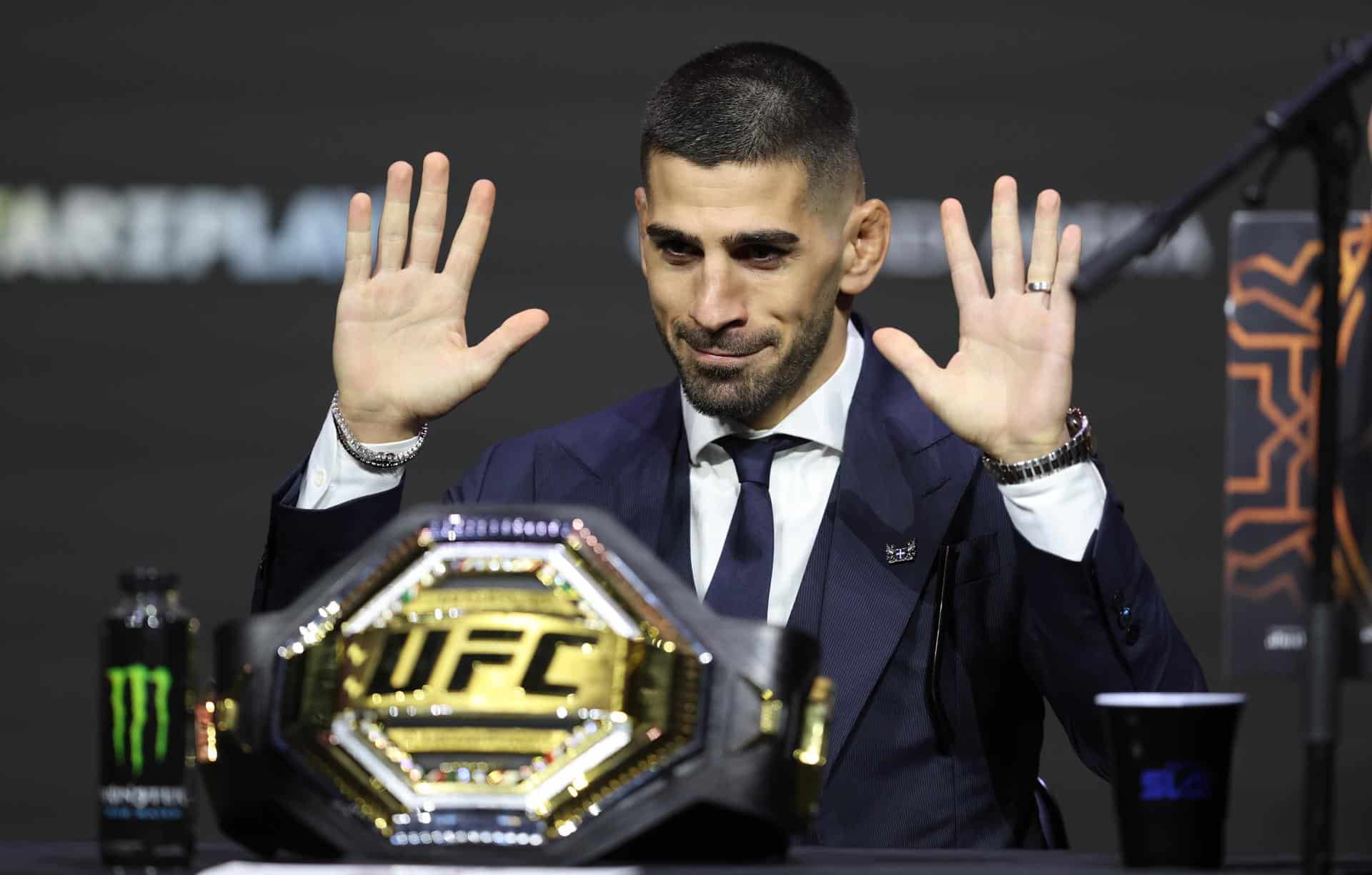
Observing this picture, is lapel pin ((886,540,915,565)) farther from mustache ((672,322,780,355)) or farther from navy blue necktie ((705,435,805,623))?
mustache ((672,322,780,355))

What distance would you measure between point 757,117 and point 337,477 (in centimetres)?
68

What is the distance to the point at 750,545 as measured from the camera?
7.04ft

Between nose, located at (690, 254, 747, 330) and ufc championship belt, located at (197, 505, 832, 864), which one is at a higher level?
nose, located at (690, 254, 747, 330)

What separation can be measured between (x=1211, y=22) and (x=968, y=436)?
2.00 meters

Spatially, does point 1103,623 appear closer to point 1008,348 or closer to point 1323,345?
point 1008,348

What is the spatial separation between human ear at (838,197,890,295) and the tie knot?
0.72 ft

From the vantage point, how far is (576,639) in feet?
4.19

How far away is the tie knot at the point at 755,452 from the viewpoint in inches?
86.9

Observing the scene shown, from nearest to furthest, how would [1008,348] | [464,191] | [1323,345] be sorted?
[1323,345]
[1008,348]
[464,191]

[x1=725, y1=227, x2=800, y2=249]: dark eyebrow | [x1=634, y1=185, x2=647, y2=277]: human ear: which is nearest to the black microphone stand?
[x1=725, y1=227, x2=800, y2=249]: dark eyebrow

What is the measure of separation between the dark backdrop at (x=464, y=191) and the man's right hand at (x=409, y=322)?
4.37ft

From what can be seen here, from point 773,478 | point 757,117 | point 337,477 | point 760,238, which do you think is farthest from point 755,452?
point 337,477

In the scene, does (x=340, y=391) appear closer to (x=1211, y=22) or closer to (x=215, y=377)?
(x=215, y=377)

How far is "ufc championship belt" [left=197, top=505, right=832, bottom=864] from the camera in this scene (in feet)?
4.07
